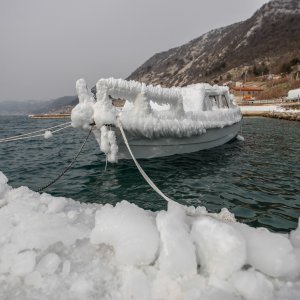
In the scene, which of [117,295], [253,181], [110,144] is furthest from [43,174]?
[117,295]

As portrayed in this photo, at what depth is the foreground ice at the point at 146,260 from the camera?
2.26m

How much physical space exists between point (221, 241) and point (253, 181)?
6444mm

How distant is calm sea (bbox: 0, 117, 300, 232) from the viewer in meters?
6.45

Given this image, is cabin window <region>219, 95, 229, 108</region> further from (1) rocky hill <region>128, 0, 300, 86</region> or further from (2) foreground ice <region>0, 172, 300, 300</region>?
(1) rocky hill <region>128, 0, 300, 86</region>

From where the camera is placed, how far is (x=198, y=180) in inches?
337

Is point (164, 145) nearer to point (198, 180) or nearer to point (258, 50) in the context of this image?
point (198, 180)

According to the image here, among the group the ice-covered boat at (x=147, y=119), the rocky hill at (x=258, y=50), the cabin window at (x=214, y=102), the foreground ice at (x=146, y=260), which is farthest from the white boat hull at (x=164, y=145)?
the rocky hill at (x=258, y=50)

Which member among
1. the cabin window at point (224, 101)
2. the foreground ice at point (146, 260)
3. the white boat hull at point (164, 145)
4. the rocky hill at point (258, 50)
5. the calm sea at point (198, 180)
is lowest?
the calm sea at point (198, 180)

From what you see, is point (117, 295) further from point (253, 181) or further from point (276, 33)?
point (276, 33)

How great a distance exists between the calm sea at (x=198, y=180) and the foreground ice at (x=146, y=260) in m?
3.13

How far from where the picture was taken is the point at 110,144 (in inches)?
361

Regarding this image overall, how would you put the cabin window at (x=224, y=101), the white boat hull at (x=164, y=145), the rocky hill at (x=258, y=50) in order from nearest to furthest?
the white boat hull at (x=164, y=145) → the cabin window at (x=224, y=101) → the rocky hill at (x=258, y=50)

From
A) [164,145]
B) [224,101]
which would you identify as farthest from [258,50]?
[164,145]

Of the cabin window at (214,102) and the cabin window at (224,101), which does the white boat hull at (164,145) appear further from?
the cabin window at (224,101)
